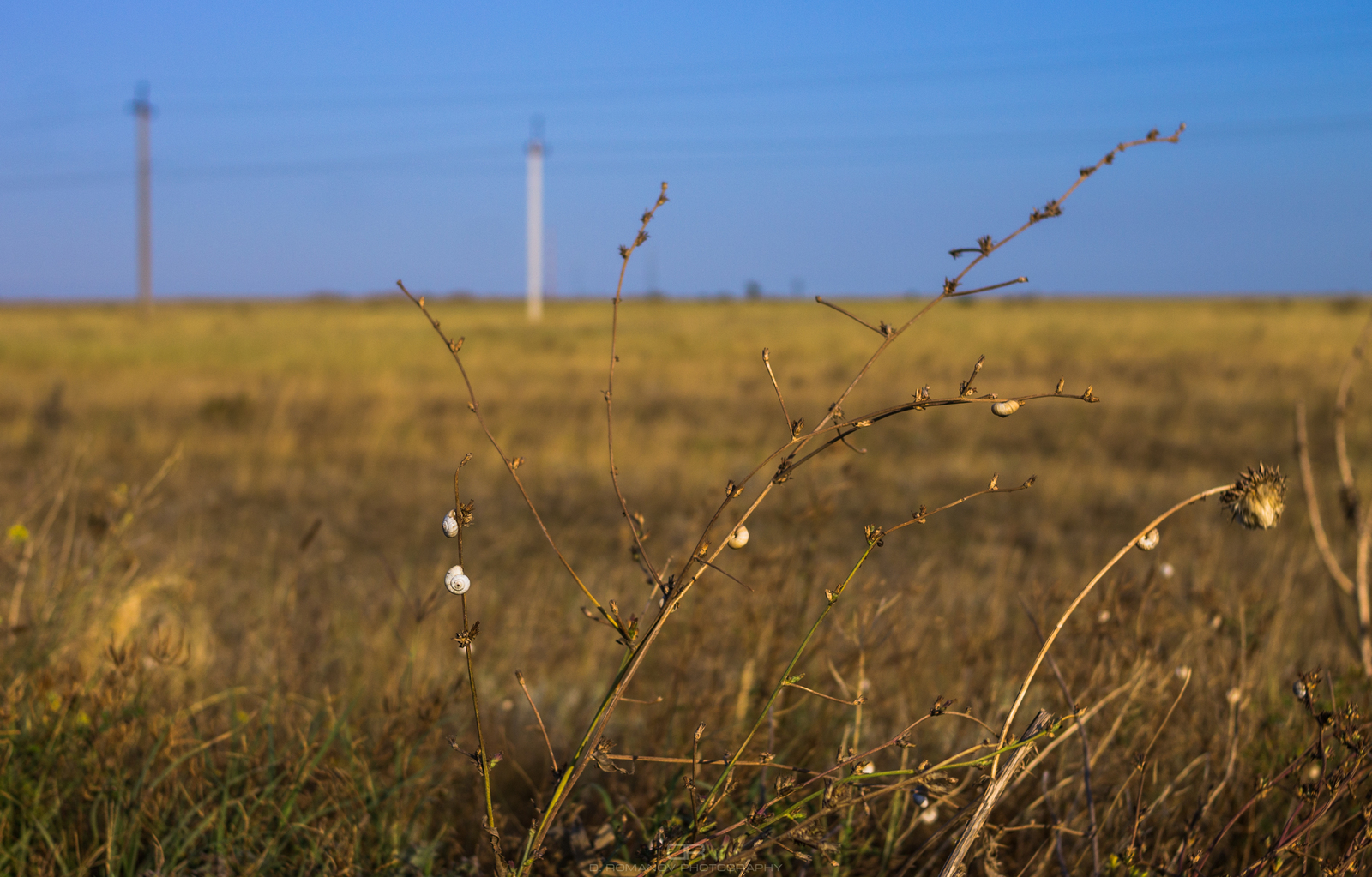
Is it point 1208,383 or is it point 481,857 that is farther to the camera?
point 1208,383

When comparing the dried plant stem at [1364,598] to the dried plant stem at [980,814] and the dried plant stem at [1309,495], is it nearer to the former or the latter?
the dried plant stem at [1309,495]

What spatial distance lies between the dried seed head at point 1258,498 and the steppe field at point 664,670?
0.92 ft

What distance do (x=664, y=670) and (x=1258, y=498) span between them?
191cm

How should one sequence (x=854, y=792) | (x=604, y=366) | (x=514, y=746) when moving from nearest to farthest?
(x=854, y=792) → (x=514, y=746) → (x=604, y=366)

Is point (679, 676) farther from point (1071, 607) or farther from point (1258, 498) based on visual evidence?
point (1258, 498)

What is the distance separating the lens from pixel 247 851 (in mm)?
1505

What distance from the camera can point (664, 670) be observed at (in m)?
2.71

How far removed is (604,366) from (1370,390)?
12546mm

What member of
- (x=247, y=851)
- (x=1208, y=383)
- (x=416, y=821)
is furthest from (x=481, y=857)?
(x=1208, y=383)

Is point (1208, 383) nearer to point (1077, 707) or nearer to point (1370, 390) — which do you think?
point (1370, 390)

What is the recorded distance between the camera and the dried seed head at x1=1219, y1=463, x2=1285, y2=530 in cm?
101

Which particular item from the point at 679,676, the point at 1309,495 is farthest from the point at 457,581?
the point at 1309,495

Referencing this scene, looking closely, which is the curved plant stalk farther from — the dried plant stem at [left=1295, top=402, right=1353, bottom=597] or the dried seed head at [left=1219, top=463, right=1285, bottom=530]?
the dried plant stem at [left=1295, top=402, right=1353, bottom=597]

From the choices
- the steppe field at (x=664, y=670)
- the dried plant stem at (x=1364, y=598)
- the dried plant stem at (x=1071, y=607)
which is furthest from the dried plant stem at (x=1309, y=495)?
the dried plant stem at (x=1071, y=607)
